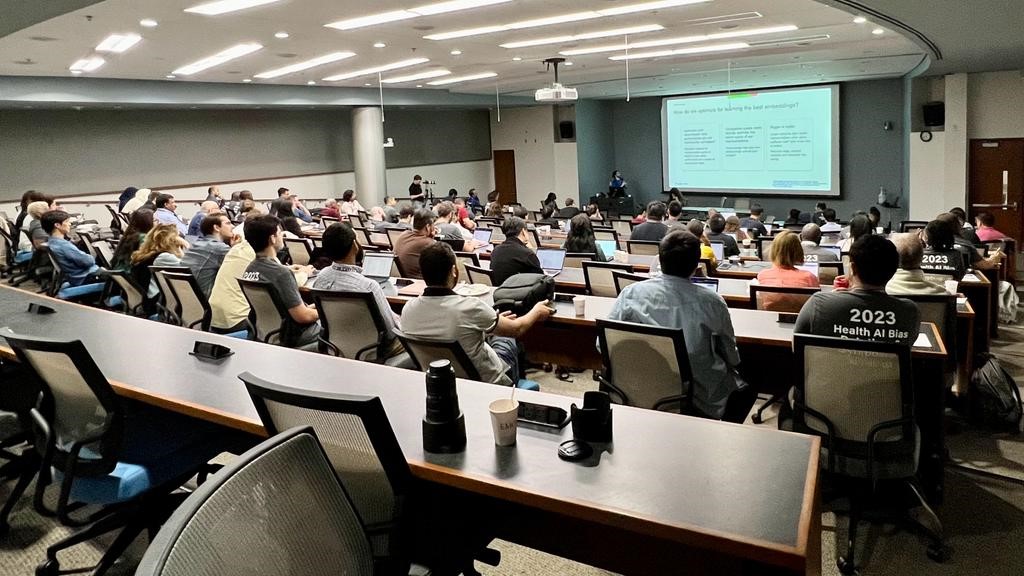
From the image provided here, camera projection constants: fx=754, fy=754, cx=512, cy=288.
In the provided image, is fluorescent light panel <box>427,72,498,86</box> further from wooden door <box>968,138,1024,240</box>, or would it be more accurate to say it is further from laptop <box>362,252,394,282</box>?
wooden door <box>968,138,1024,240</box>

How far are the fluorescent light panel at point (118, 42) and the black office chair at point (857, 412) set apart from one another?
23.7ft

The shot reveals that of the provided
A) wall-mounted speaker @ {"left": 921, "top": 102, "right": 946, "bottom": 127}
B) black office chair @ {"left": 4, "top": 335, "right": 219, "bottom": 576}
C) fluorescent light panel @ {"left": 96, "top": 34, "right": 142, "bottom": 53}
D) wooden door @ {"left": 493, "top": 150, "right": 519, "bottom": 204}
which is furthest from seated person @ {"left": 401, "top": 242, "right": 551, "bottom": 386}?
wooden door @ {"left": 493, "top": 150, "right": 519, "bottom": 204}

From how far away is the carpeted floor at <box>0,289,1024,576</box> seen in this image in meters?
2.71

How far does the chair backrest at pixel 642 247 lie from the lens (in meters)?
6.66

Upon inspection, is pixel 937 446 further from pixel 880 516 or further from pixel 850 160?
pixel 850 160

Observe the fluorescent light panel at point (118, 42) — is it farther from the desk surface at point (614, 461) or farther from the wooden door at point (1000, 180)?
the wooden door at point (1000, 180)

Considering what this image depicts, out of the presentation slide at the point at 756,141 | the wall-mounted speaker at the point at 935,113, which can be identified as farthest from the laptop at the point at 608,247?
the presentation slide at the point at 756,141

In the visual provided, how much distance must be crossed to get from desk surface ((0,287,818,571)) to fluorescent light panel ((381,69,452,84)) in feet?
32.0

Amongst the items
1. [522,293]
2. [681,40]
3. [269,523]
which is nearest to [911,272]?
[522,293]

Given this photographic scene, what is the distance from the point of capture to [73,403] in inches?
96.4

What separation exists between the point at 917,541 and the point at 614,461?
66.9 inches

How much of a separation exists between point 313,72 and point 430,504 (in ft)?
34.0

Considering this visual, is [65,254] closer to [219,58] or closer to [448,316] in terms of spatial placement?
[219,58]

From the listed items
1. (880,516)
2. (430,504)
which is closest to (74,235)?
(430,504)
